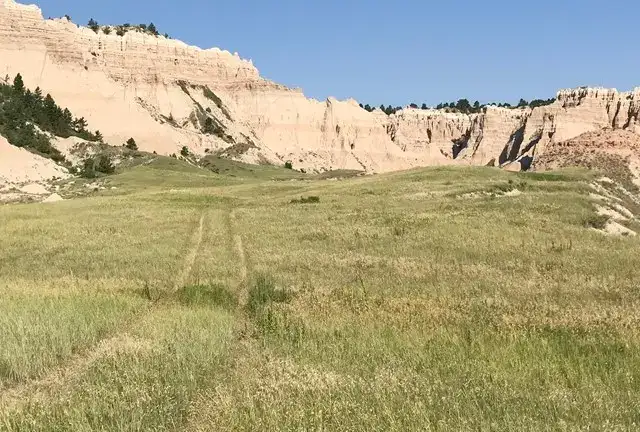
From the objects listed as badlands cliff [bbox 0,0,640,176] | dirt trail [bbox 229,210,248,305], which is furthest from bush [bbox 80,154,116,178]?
dirt trail [bbox 229,210,248,305]

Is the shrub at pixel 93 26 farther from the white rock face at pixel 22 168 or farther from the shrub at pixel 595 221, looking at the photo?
the shrub at pixel 595 221

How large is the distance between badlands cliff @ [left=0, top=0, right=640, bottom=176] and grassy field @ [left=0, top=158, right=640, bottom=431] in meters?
106

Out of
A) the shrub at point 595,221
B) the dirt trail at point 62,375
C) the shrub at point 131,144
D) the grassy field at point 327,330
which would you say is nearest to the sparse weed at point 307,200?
the grassy field at point 327,330

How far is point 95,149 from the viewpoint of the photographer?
332 ft

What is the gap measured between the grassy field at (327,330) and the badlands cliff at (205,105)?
106 metres

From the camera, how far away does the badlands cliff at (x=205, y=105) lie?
132m

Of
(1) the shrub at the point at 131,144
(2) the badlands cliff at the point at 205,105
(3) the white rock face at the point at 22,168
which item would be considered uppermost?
(2) the badlands cliff at the point at 205,105

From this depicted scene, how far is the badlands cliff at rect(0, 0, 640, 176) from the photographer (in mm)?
132125

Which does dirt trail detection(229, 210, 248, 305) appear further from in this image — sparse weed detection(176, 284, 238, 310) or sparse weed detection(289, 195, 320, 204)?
sparse weed detection(289, 195, 320, 204)

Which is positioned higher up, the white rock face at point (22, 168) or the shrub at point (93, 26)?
the shrub at point (93, 26)

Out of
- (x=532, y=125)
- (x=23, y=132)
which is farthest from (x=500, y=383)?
(x=532, y=125)

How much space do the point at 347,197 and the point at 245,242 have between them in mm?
22107

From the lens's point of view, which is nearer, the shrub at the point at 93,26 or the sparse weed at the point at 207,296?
the sparse weed at the point at 207,296

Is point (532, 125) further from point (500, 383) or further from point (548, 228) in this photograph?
point (500, 383)
